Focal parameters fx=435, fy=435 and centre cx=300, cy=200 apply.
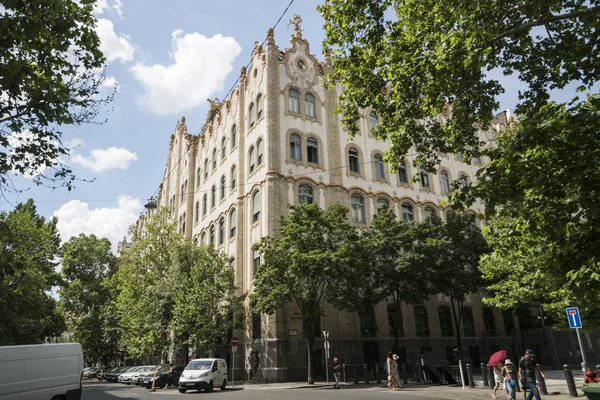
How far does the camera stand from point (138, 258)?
3250cm

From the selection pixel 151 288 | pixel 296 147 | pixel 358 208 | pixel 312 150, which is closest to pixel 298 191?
pixel 296 147

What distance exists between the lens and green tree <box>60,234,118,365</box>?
4581cm

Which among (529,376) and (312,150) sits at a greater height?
(312,150)

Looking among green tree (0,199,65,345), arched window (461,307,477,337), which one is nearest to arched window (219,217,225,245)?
green tree (0,199,65,345)

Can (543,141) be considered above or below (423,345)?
above

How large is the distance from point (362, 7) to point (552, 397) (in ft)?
44.6

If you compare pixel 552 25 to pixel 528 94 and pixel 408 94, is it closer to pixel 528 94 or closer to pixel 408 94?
pixel 528 94

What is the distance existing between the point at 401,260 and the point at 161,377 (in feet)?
50.2

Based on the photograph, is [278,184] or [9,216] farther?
[9,216]

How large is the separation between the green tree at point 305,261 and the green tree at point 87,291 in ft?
91.3

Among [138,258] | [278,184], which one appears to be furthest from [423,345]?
[138,258]

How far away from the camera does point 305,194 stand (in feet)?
92.1

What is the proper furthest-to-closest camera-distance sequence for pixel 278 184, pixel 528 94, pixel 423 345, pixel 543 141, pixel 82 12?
pixel 423 345 < pixel 278 184 < pixel 528 94 < pixel 82 12 < pixel 543 141

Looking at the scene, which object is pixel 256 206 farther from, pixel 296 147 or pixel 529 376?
pixel 529 376
